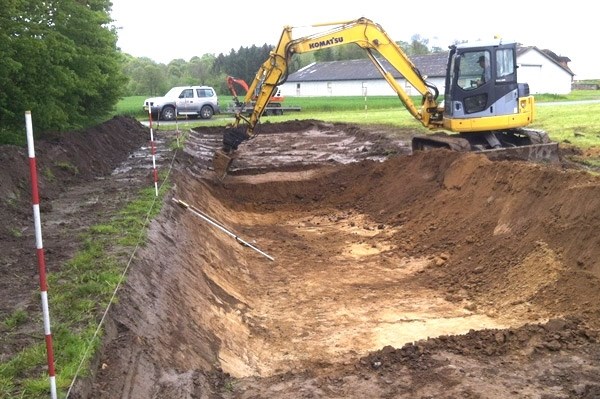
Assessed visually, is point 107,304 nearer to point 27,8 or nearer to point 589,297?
point 589,297

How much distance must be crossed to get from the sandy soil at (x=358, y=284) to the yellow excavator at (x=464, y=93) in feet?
4.36

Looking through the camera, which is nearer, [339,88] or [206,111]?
[206,111]

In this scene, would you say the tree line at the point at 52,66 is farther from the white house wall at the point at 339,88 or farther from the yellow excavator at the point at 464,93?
the white house wall at the point at 339,88

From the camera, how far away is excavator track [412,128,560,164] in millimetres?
14586

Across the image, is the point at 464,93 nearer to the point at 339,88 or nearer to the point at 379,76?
the point at 379,76

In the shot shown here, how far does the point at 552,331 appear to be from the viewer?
6.59 metres

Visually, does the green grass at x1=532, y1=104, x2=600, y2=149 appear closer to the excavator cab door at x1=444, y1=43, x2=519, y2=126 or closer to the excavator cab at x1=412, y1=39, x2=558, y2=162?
the excavator cab at x1=412, y1=39, x2=558, y2=162

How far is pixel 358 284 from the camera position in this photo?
10.3 metres

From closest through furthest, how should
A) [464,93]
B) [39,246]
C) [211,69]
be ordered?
[39,246] < [464,93] < [211,69]

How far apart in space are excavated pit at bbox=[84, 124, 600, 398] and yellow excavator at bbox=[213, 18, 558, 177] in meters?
1.43

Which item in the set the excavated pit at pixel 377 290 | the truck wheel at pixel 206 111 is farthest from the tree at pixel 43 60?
the truck wheel at pixel 206 111

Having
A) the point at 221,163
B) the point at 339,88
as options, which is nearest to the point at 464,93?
the point at 221,163

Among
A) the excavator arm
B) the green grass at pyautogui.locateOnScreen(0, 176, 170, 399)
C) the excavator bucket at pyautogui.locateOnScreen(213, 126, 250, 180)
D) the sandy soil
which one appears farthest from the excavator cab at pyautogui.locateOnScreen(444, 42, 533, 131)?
the green grass at pyautogui.locateOnScreen(0, 176, 170, 399)

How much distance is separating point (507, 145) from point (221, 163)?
7.87 meters
